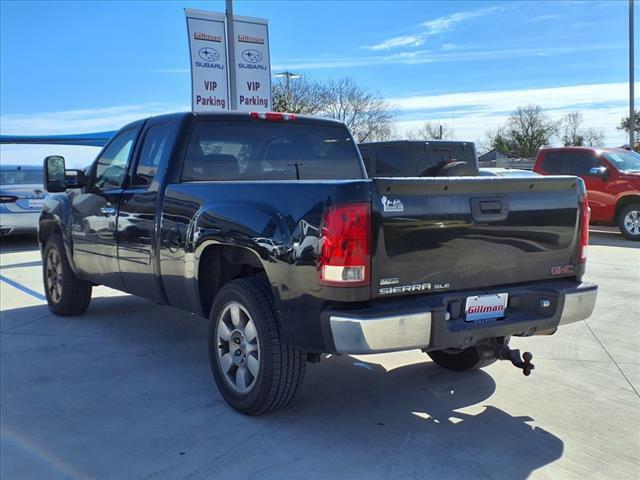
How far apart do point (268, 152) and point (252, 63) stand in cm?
744

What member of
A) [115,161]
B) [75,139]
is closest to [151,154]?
[115,161]

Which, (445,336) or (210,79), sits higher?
(210,79)

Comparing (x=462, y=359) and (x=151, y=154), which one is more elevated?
(x=151, y=154)

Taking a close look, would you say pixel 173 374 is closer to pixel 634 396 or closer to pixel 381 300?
pixel 381 300

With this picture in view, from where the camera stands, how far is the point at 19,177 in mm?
12820

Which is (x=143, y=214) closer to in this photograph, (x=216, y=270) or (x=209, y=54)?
(x=216, y=270)

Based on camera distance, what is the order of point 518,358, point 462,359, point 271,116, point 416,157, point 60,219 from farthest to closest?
point 416,157
point 60,219
point 271,116
point 462,359
point 518,358

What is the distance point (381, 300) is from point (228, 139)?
7.13 ft

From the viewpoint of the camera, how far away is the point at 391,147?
1072 centimetres

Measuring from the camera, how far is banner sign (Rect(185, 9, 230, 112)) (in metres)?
11.0

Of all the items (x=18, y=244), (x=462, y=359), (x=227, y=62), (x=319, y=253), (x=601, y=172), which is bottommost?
(x=462, y=359)

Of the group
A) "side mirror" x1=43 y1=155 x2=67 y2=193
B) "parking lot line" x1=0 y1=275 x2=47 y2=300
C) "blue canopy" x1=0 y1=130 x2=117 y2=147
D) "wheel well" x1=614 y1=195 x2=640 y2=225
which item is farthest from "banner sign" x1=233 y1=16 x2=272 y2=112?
"blue canopy" x1=0 y1=130 x2=117 y2=147

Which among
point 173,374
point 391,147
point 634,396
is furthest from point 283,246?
point 391,147

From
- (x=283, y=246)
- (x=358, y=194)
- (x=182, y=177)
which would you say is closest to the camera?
(x=358, y=194)
